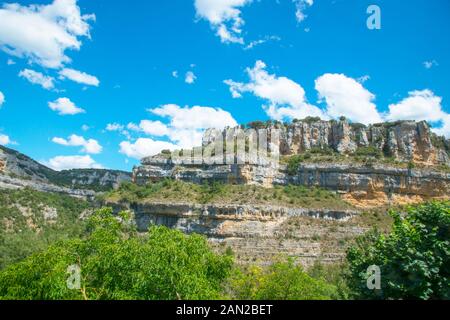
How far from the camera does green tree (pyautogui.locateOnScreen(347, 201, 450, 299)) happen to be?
14531 mm

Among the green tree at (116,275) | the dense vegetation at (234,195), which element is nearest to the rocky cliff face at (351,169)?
the dense vegetation at (234,195)

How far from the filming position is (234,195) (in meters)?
67.8

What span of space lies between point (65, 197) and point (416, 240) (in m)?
99.6

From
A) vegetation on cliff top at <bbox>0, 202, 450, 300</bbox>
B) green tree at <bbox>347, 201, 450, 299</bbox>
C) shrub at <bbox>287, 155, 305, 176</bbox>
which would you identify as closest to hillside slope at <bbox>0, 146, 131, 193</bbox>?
shrub at <bbox>287, 155, 305, 176</bbox>

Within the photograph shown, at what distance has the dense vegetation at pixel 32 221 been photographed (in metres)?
57.5

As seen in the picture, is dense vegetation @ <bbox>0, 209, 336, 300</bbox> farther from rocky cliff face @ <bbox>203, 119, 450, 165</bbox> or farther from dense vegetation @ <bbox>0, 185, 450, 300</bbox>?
rocky cliff face @ <bbox>203, 119, 450, 165</bbox>

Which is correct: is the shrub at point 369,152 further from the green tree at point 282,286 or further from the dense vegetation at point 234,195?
the green tree at point 282,286

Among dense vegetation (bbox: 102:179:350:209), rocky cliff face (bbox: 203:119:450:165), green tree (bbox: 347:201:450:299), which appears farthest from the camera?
rocky cliff face (bbox: 203:119:450:165)

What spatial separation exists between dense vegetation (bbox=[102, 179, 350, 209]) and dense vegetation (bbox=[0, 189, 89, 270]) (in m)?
11.9

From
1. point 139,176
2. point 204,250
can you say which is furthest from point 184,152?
point 204,250

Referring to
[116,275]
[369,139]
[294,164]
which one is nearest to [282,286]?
[116,275]

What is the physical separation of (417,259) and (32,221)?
75.9 m

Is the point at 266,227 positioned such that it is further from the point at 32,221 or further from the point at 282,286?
the point at 32,221

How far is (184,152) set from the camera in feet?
305
